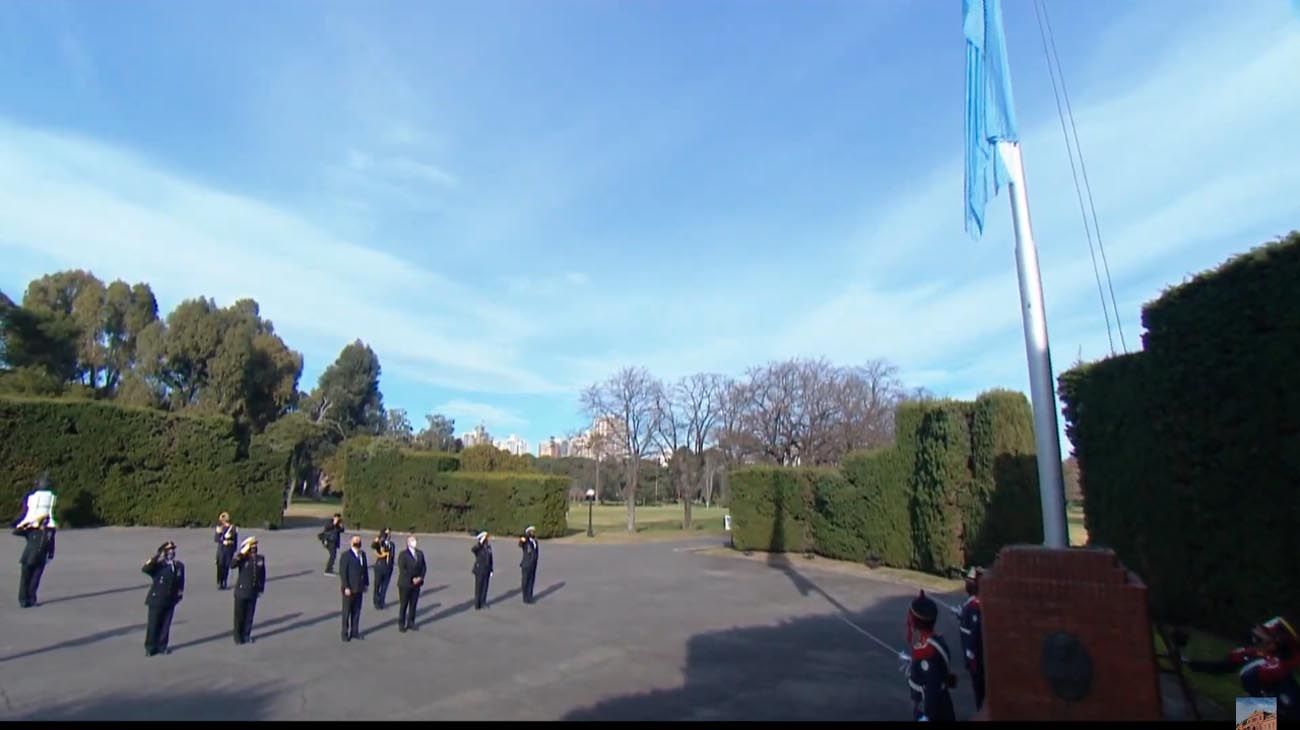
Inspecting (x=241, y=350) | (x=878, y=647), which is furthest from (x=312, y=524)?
(x=878, y=647)

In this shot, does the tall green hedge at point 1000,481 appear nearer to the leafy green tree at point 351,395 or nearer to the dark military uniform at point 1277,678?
the dark military uniform at point 1277,678

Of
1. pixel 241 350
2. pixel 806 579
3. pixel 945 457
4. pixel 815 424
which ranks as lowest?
pixel 806 579

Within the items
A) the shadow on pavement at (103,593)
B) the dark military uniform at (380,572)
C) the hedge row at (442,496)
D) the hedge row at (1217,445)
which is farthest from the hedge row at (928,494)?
the shadow on pavement at (103,593)

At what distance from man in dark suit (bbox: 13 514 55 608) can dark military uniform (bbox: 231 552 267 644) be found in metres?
4.04

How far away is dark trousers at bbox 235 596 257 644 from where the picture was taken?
10006 millimetres

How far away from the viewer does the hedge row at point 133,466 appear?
25109mm

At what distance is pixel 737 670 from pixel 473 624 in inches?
211

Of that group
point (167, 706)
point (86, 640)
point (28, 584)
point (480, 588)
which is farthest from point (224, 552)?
point (167, 706)

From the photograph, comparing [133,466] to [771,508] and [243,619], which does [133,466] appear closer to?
[243,619]

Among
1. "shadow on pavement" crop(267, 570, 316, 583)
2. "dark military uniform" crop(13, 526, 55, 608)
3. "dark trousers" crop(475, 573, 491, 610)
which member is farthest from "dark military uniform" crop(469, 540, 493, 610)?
"dark military uniform" crop(13, 526, 55, 608)

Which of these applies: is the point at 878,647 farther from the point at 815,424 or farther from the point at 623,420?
the point at 623,420

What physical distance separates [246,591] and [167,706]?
340 cm

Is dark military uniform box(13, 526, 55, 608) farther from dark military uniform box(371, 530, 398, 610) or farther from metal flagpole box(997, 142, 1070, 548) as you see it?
metal flagpole box(997, 142, 1070, 548)

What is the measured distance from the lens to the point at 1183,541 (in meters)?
10.5
